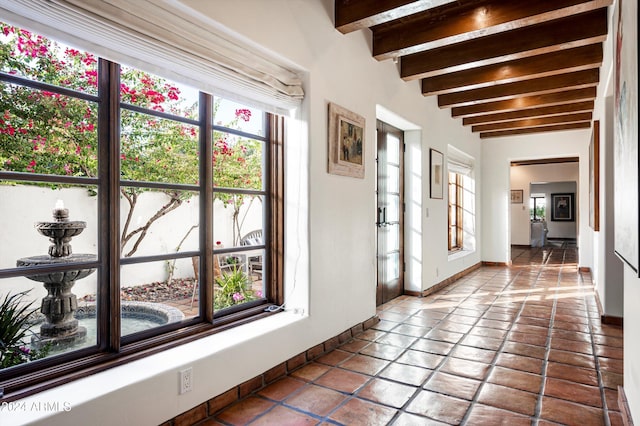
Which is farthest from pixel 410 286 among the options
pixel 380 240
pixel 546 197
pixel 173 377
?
pixel 546 197

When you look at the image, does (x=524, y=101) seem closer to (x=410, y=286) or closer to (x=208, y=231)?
(x=410, y=286)

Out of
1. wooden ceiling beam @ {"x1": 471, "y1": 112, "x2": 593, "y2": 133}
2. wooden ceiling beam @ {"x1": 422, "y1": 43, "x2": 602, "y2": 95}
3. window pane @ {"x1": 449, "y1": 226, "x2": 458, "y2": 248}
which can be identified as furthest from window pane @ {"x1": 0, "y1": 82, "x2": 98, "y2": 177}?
wooden ceiling beam @ {"x1": 471, "y1": 112, "x2": 593, "y2": 133}

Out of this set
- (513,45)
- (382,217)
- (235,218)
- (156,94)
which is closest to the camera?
(156,94)

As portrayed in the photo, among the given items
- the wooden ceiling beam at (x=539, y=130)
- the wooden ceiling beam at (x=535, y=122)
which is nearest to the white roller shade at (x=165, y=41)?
the wooden ceiling beam at (x=535, y=122)

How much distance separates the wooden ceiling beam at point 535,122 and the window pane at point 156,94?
5.84m

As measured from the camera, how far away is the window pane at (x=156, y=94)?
1.90 m

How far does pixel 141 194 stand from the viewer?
78.2 inches

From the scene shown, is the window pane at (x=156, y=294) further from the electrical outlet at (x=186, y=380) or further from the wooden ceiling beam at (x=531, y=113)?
the wooden ceiling beam at (x=531, y=113)

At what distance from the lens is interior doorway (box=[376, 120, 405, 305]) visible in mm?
4363

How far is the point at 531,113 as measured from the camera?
580 centimetres

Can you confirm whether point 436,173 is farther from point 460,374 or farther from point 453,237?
point 460,374

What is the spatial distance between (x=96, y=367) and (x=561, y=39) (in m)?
4.13

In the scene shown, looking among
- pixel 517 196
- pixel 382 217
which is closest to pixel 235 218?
pixel 382 217

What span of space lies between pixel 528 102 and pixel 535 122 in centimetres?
131
